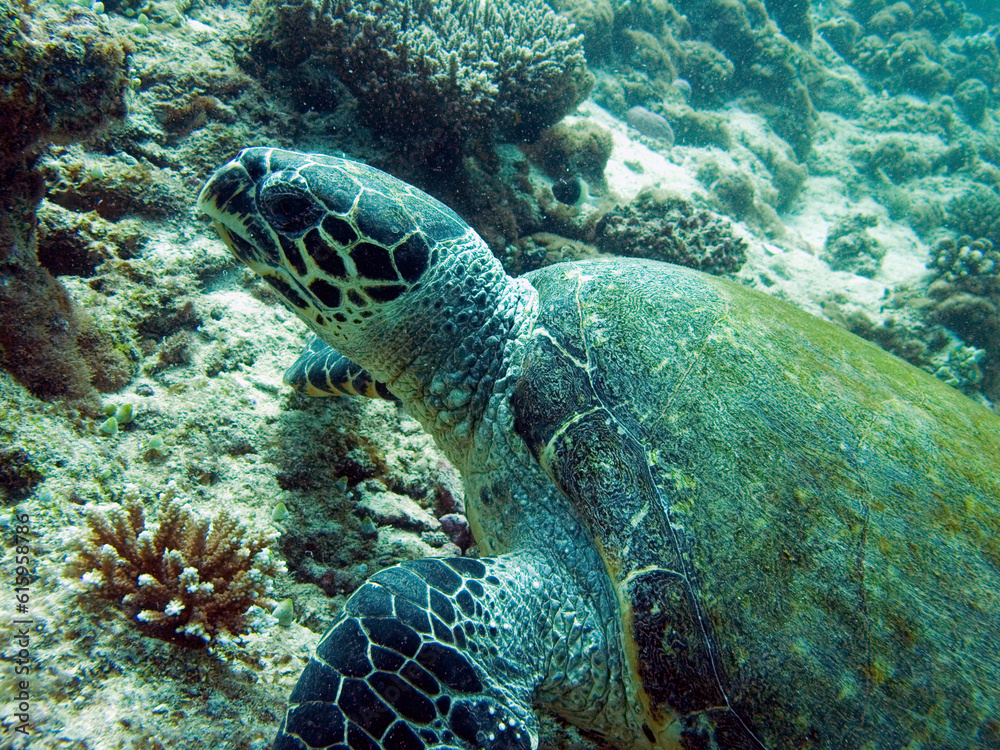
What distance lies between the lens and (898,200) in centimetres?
1101

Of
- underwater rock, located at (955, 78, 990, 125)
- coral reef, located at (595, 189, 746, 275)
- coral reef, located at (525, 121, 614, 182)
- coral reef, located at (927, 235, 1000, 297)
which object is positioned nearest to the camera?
coral reef, located at (595, 189, 746, 275)

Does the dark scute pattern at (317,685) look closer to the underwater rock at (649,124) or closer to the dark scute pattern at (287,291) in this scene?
the dark scute pattern at (287,291)

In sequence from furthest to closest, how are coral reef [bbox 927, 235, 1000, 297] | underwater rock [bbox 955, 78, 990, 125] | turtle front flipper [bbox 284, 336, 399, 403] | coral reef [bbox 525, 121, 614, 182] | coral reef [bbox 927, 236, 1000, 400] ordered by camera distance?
1. underwater rock [bbox 955, 78, 990, 125]
2. coral reef [bbox 927, 235, 1000, 297]
3. coral reef [bbox 927, 236, 1000, 400]
4. coral reef [bbox 525, 121, 614, 182]
5. turtle front flipper [bbox 284, 336, 399, 403]

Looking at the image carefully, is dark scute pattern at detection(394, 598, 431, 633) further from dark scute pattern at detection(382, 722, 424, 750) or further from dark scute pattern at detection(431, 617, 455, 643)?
dark scute pattern at detection(382, 722, 424, 750)

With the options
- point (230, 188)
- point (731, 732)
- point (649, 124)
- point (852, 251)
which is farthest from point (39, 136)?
point (852, 251)

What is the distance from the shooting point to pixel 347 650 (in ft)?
4.55

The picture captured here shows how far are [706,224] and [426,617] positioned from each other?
473 centimetres

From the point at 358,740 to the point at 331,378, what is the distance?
155 cm

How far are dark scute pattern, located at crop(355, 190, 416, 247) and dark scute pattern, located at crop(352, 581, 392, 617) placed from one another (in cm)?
138

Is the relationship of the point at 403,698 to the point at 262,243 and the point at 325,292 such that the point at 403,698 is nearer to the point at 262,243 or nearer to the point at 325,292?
the point at 325,292

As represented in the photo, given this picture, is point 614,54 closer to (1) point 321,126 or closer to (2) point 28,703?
(1) point 321,126

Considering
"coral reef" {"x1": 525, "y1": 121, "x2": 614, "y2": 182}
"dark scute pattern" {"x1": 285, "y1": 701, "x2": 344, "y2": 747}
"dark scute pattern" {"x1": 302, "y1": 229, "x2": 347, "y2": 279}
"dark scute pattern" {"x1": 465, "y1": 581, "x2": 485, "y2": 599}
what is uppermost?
"coral reef" {"x1": 525, "y1": 121, "x2": 614, "y2": 182}

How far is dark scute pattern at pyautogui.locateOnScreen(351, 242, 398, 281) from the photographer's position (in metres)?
2.04

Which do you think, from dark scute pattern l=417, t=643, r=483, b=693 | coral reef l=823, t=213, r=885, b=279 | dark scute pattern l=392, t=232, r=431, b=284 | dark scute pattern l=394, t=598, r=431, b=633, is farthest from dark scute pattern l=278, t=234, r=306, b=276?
coral reef l=823, t=213, r=885, b=279
